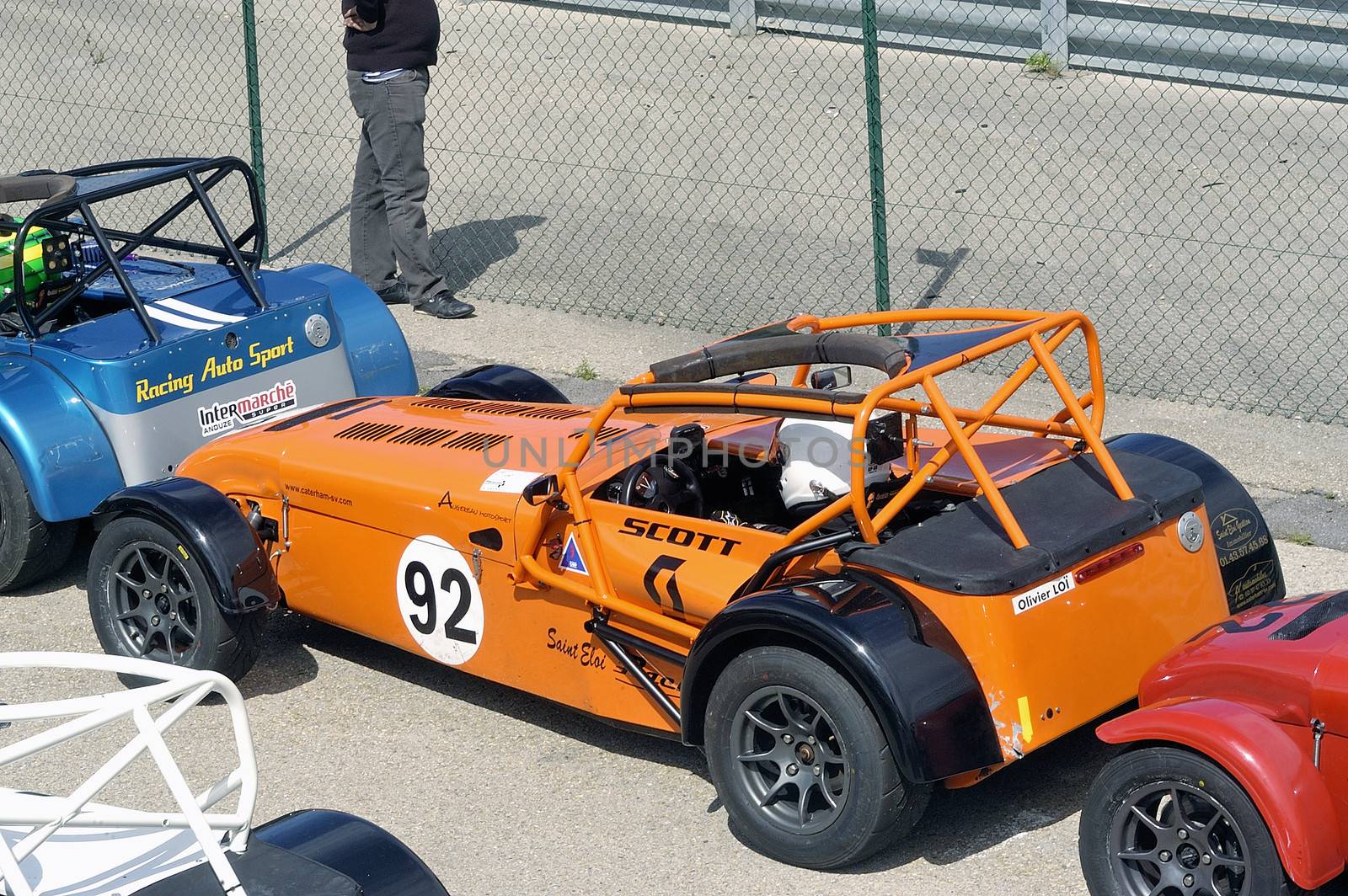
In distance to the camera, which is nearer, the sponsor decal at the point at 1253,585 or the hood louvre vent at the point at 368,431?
the sponsor decal at the point at 1253,585

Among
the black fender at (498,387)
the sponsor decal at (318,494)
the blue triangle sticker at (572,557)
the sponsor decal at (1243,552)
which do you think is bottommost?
the sponsor decal at (1243,552)

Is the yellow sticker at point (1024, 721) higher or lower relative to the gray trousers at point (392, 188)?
lower

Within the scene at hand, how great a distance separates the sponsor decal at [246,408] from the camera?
6121 millimetres

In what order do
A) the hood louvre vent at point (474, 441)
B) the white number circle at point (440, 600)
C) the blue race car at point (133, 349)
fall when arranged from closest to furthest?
the white number circle at point (440, 600), the hood louvre vent at point (474, 441), the blue race car at point (133, 349)

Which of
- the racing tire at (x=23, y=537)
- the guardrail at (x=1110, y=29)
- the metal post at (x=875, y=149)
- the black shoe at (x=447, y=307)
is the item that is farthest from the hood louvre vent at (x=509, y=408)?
the guardrail at (x=1110, y=29)

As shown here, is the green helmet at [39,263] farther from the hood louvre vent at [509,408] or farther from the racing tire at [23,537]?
the hood louvre vent at [509,408]

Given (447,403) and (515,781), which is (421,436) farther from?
(515,781)

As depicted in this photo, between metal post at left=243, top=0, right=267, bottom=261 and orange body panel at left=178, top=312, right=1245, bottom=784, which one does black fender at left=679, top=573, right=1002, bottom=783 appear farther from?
metal post at left=243, top=0, right=267, bottom=261

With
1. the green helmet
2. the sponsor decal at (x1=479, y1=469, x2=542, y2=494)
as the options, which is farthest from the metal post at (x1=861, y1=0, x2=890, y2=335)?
the green helmet

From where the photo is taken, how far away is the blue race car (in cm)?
582

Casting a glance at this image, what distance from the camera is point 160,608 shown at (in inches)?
210

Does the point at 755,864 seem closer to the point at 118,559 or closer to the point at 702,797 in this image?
the point at 702,797

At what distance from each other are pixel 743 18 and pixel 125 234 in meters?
7.56

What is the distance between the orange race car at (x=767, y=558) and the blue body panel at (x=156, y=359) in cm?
49
